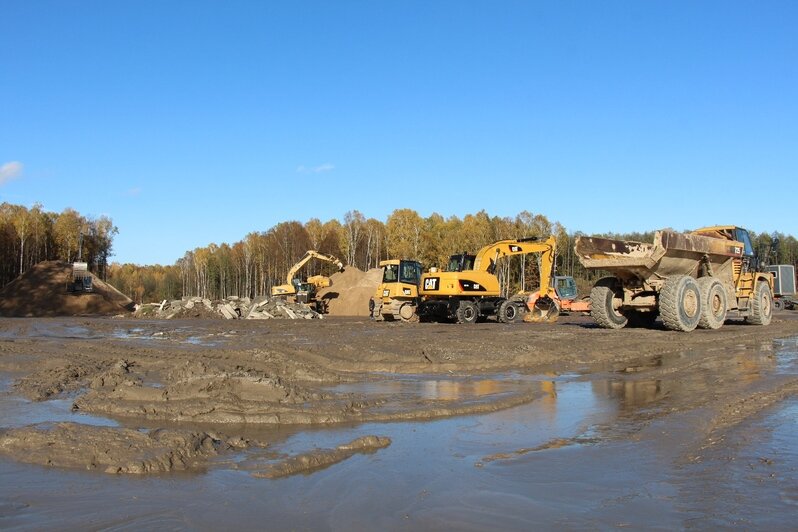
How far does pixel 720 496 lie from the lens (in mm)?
4172

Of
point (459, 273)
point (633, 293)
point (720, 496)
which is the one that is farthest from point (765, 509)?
point (459, 273)

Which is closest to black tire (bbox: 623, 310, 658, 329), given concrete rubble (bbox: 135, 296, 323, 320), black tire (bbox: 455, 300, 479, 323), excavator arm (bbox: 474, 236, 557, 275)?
excavator arm (bbox: 474, 236, 557, 275)

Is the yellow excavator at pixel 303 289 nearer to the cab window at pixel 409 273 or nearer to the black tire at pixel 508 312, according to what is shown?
the cab window at pixel 409 273

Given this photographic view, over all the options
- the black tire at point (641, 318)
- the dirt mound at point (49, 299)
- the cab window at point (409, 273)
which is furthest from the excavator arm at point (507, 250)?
the dirt mound at point (49, 299)

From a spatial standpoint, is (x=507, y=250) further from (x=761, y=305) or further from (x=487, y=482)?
(x=487, y=482)

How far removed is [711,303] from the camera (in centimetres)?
1744

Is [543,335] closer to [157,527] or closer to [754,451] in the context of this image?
[754,451]

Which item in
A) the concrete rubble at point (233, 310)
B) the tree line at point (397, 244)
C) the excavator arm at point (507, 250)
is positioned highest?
the tree line at point (397, 244)

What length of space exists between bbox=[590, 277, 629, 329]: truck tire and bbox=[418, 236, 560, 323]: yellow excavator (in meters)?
5.52

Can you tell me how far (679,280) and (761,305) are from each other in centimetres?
531

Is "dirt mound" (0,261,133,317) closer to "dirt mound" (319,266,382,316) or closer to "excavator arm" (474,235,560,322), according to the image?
"dirt mound" (319,266,382,316)

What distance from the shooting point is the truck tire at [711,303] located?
1720 cm

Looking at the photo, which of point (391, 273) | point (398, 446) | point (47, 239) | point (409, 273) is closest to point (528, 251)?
point (409, 273)

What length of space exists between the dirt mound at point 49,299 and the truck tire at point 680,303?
36.6 metres
